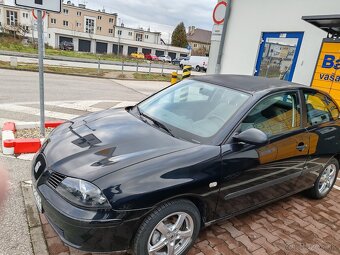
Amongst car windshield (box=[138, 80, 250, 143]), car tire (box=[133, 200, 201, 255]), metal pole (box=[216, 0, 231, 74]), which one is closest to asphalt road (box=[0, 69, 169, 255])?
car tire (box=[133, 200, 201, 255])

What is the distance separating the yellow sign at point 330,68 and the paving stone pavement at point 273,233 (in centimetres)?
315

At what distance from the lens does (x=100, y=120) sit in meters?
3.12

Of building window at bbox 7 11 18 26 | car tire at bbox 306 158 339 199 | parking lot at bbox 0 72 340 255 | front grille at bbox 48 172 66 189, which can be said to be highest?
building window at bbox 7 11 18 26

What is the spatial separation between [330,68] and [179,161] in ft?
16.8

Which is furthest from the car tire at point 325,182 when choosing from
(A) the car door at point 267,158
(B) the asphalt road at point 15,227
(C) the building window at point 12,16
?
(C) the building window at point 12,16

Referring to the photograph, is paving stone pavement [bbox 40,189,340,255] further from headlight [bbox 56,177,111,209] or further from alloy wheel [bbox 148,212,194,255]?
headlight [bbox 56,177,111,209]

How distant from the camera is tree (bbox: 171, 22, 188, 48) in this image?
75375 mm

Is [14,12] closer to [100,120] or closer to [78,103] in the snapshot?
[78,103]

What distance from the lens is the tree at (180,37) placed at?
75.4 metres

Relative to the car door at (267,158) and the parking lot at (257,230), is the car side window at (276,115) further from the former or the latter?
the parking lot at (257,230)

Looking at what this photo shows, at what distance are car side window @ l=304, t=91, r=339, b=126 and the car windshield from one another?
111cm

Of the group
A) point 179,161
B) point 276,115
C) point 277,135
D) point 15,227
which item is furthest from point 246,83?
point 15,227

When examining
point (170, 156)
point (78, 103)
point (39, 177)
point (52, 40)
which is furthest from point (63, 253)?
point (52, 40)

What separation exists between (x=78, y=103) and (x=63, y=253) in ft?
21.0
